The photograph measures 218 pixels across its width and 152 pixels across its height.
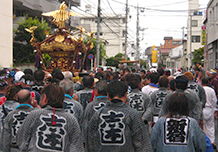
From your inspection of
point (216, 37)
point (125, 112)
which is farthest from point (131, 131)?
point (216, 37)

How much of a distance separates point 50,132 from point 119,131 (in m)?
0.83

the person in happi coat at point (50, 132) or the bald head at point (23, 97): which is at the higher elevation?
the bald head at point (23, 97)

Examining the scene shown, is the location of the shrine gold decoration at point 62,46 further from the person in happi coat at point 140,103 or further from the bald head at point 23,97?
the bald head at point 23,97

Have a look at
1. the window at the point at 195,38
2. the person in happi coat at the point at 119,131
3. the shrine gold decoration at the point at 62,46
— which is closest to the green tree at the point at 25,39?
the shrine gold decoration at the point at 62,46

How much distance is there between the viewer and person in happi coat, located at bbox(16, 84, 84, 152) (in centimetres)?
365

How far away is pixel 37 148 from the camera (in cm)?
364

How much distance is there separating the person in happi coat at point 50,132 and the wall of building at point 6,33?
64.4 ft

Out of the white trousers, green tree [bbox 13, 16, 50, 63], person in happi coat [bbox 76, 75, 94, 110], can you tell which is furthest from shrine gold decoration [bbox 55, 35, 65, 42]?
green tree [bbox 13, 16, 50, 63]

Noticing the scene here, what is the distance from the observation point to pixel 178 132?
3.84m

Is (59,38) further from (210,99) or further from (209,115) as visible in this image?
(209,115)

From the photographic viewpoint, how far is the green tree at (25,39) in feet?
102

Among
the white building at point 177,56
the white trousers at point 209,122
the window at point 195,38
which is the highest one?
the window at point 195,38

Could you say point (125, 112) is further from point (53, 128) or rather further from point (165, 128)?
point (53, 128)

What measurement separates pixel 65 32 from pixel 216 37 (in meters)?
14.0
